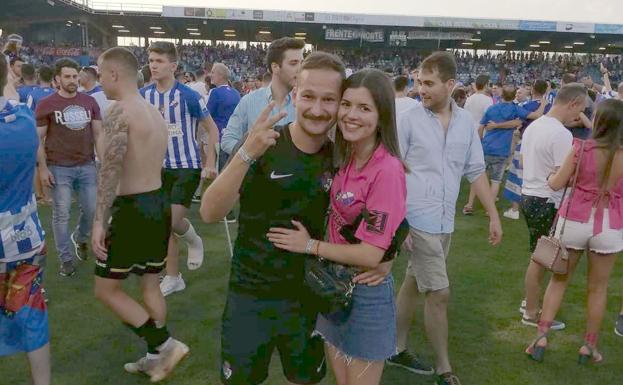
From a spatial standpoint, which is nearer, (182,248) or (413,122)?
(413,122)

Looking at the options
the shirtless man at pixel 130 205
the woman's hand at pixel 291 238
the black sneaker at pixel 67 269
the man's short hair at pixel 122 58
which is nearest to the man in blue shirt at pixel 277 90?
the shirtless man at pixel 130 205

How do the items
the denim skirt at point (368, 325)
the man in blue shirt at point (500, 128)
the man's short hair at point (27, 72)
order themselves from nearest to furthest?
the denim skirt at point (368, 325) → the man's short hair at point (27, 72) → the man in blue shirt at point (500, 128)

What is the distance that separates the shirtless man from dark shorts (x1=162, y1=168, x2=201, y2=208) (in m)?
1.44

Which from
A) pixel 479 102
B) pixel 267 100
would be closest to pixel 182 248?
pixel 267 100

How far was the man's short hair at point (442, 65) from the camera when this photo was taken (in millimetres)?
3479

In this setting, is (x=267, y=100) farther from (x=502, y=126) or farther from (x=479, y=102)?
(x=479, y=102)

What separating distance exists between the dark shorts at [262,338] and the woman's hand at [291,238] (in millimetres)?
289

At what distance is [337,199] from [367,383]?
828mm

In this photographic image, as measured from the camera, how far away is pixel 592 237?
4.02m

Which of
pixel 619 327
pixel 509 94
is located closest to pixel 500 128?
pixel 509 94

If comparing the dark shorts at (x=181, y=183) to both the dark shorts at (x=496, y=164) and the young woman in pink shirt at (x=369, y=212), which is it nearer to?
the young woman in pink shirt at (x=369, y=212)

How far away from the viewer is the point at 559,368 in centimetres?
423

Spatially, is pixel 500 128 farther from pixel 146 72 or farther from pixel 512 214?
pixel 146 72

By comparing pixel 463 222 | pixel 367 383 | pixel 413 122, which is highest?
pixel 413 122
